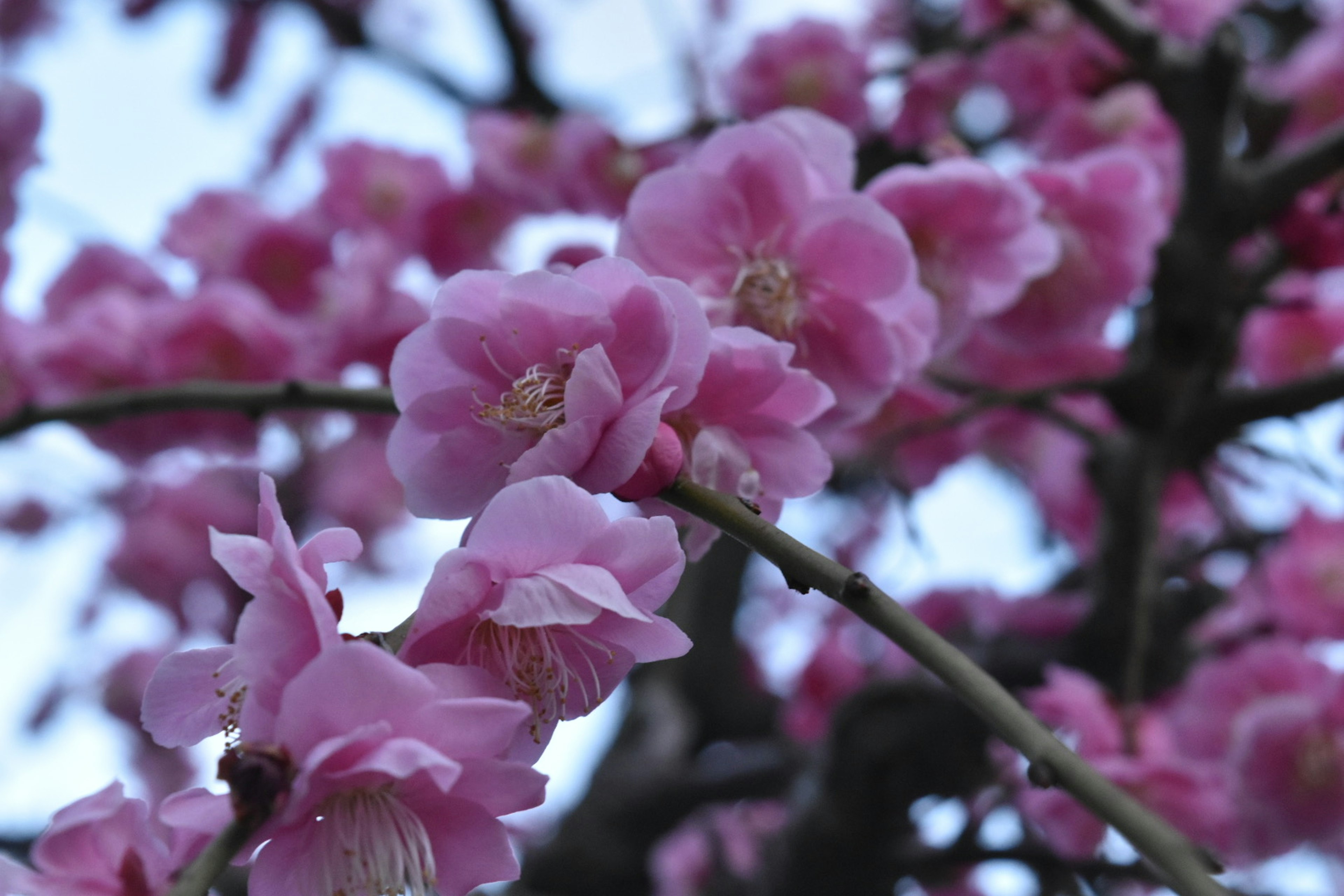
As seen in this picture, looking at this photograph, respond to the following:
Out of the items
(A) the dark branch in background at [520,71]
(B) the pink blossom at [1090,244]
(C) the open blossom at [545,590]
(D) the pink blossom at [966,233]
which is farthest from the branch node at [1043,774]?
(A) the dark branch in background at [520,71]

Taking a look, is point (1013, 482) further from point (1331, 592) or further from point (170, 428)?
point (170, 428)

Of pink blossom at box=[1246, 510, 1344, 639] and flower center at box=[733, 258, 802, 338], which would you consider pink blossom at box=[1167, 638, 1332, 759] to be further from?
flower center at box=[733, 258, 802, 338]

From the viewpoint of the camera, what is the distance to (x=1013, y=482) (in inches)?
133

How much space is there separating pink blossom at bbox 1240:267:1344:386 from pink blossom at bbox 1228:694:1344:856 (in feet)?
1.73

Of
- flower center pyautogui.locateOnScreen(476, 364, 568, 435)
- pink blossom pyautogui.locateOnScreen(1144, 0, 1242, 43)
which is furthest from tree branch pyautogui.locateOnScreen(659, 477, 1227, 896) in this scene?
pink blossom pyautogui.locateOnScreen(1144, 0, 1242, 43)

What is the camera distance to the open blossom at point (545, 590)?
447 millimetres

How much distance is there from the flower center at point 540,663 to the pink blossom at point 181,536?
2168mm

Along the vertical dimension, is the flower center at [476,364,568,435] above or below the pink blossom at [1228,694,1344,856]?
below

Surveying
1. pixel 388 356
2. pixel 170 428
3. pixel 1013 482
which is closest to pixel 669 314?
pixel 388 356

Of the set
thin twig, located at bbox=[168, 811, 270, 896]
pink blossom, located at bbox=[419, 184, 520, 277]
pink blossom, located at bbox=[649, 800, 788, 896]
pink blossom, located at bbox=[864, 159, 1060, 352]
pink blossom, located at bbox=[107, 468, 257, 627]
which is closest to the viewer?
thin twig, located at bbox=[168, 811, 270, 896]

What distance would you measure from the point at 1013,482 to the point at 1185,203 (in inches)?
85.9

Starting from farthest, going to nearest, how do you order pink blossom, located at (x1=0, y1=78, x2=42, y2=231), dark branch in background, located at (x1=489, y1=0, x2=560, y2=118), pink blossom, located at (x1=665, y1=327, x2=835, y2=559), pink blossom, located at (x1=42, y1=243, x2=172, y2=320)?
dark branch in background, located at (x1=489, y1=0, x2=560, y2=118), pink blossom, located at (x1=42, y1=243, x2=172, y2=320), pink blossom, located at (x1=0, y1=78, x2=42, y2=231), pink blossom, located at (x1=665, y1=327, x2=835, y2=559)

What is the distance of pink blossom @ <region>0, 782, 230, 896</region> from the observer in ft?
1.63

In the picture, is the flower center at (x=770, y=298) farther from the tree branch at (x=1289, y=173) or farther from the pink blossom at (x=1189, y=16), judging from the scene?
the pink blossom at (x=1189, y=16)
